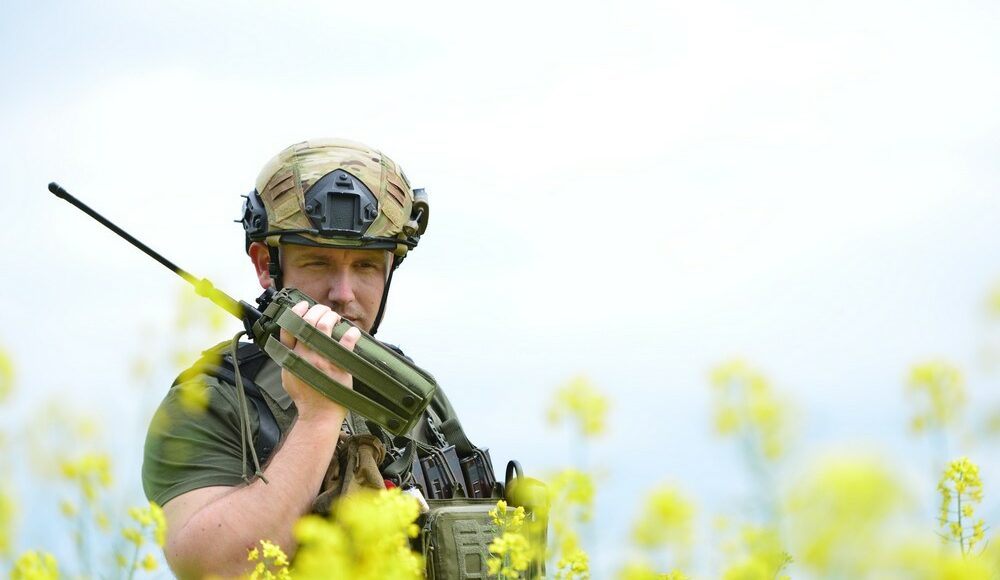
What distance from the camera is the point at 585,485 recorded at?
125 inches

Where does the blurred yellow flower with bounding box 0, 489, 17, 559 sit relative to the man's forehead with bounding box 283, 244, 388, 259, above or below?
below

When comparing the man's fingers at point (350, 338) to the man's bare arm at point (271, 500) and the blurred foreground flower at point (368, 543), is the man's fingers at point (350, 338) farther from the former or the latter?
the blurred foreground flower at point (368, 543)

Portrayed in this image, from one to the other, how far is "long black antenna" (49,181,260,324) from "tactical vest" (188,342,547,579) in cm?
24

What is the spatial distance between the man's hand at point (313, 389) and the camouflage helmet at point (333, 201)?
563 mm

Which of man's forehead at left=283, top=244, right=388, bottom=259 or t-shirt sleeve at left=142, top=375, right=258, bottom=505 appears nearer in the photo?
t-shirt sleeve at left=142, top=375, right=258, bottom=505

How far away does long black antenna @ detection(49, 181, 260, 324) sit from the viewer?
451 centimetres

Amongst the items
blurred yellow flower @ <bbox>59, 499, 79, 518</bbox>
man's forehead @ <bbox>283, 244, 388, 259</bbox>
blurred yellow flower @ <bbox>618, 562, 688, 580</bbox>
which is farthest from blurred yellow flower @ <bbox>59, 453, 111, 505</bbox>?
man's forehead @ <bbox>283, 244, 388, 259</bbox>

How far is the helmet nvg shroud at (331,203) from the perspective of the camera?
4688 mm

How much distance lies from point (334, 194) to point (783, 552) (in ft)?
8.93

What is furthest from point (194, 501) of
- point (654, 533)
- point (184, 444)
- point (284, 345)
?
point (654, 533)

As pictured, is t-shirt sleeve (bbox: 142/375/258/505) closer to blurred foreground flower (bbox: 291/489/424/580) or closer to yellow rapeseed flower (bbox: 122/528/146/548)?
blurred foreground flower (bbox: 291/489/424/580)

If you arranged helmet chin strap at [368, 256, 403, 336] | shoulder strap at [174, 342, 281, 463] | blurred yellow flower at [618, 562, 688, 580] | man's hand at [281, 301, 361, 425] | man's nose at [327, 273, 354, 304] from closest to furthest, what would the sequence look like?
blurred yellow flower at [618, 562, 688, 580] < man's hand at [281, 301, 361, 425] < shoulder strap at [174, 342, 281, 463] < man's nose at [327, 273, 354, 304] < helmet chin strap at [368, 256, 403, 336]

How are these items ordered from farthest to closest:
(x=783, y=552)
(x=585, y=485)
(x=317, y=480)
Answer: (x=317, y=480), (x=585, y=485), (x=783, y=552)

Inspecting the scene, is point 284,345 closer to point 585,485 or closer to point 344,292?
point 344,292
